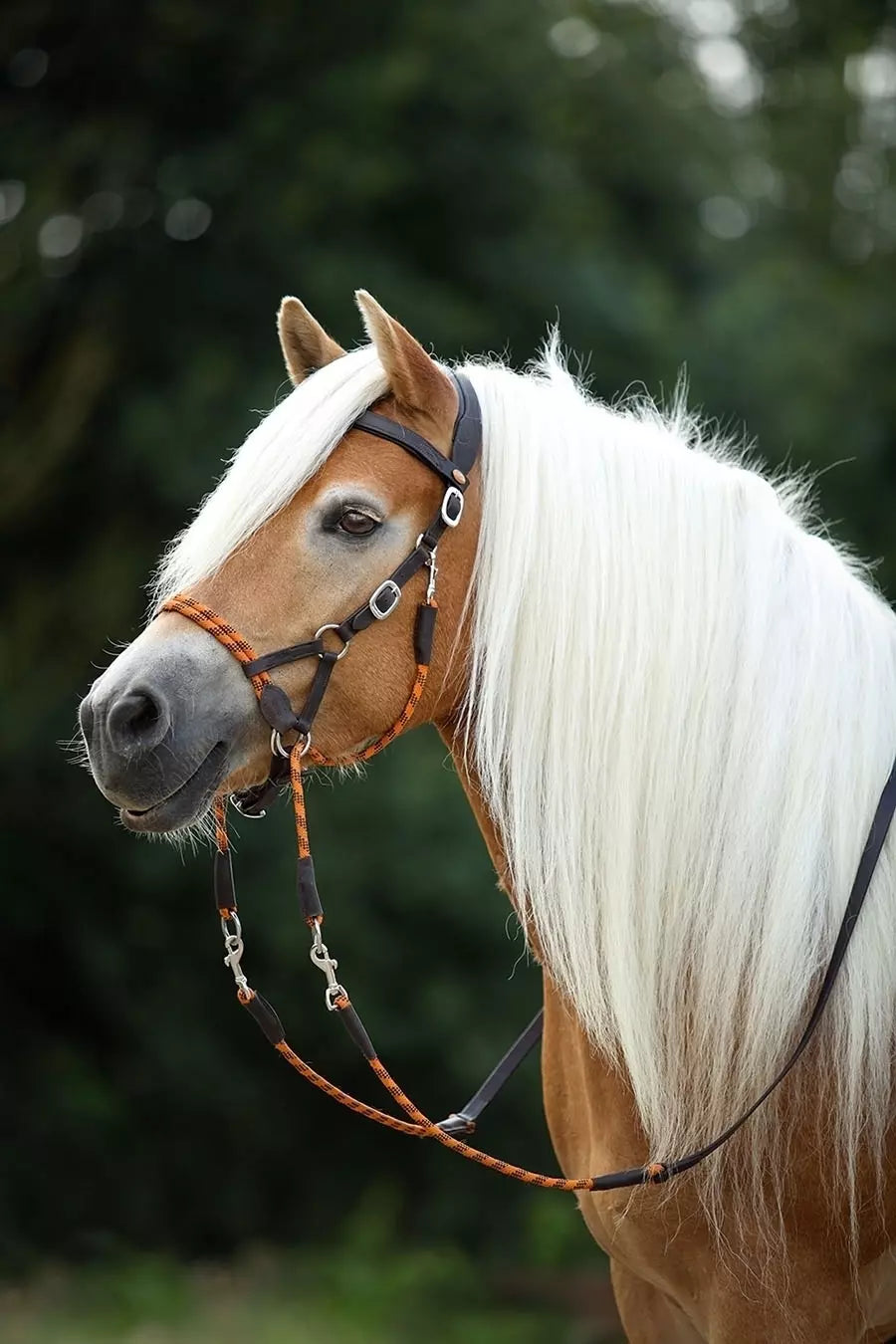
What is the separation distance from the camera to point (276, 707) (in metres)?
2.05

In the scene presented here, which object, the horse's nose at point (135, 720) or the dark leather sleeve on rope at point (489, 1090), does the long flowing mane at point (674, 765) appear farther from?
the dark leather sleeve on rope at point (489, 1090)

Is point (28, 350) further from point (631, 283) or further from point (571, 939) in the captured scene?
point (571, 939)

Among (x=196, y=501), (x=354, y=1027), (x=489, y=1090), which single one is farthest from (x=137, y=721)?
(x=196, y=501)

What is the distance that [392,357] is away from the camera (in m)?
2.10

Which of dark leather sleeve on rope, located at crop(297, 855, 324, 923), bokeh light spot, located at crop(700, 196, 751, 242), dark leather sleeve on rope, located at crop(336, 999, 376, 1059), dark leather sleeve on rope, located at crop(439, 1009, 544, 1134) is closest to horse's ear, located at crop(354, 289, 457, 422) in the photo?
dark leather sleeve on rope, located at crop(297, 855, 324, 923)

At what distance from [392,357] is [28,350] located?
21.7ft

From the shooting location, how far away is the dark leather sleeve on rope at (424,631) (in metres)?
2.11

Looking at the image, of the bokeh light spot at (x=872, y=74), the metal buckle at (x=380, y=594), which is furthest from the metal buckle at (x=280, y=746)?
the bokeh light spot at (x=872, y=74)

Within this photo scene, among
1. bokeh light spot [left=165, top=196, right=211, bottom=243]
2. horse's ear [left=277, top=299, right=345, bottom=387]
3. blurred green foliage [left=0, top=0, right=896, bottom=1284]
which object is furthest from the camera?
bokeh light spot [left=165, top=196, right=211, bottom=243]

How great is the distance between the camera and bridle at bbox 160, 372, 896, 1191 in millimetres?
2045

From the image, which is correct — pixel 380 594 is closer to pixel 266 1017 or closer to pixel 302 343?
pixel 302 343

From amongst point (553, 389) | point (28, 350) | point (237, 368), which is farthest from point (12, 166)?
point (553, 389)

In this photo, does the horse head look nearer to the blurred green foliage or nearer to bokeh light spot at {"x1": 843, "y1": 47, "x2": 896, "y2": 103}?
the blurred green foliage

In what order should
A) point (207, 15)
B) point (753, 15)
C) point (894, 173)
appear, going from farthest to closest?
1. point (753, 15)
2. point (894, 173)
3. point (207, 15)
